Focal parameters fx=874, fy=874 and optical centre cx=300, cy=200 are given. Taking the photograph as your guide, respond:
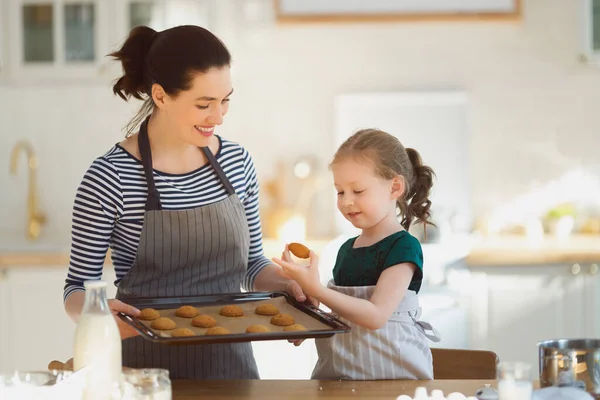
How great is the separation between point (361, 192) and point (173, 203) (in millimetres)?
446

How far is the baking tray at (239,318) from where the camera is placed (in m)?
1.64

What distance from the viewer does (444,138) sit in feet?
13.6

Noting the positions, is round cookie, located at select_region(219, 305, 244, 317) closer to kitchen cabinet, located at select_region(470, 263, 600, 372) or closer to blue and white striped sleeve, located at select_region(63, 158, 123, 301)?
blue and white striped sleeve, located at select_region(63, 158, 123, 301)

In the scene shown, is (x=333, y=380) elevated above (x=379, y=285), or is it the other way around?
(x=379, y=285)

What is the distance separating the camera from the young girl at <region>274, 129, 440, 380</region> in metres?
1.76

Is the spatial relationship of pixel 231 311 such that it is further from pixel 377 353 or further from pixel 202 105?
pixel 202 105

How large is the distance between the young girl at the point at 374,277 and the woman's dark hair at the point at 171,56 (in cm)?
37

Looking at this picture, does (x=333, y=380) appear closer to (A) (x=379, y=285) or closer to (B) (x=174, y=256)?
(A) (x=379, y=285)

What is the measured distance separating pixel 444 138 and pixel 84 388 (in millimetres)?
3008

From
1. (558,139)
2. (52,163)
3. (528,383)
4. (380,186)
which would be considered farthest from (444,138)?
(528,383)

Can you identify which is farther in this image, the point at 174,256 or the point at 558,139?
the point at 558,139

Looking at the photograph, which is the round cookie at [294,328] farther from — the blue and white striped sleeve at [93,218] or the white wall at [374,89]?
the white wall at [374,89]

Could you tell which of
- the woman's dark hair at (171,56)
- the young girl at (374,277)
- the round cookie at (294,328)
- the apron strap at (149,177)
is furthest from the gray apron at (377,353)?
the woman's dark hair at (171,56)

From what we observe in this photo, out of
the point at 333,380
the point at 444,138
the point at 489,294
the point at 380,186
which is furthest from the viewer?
the point at 444,138
